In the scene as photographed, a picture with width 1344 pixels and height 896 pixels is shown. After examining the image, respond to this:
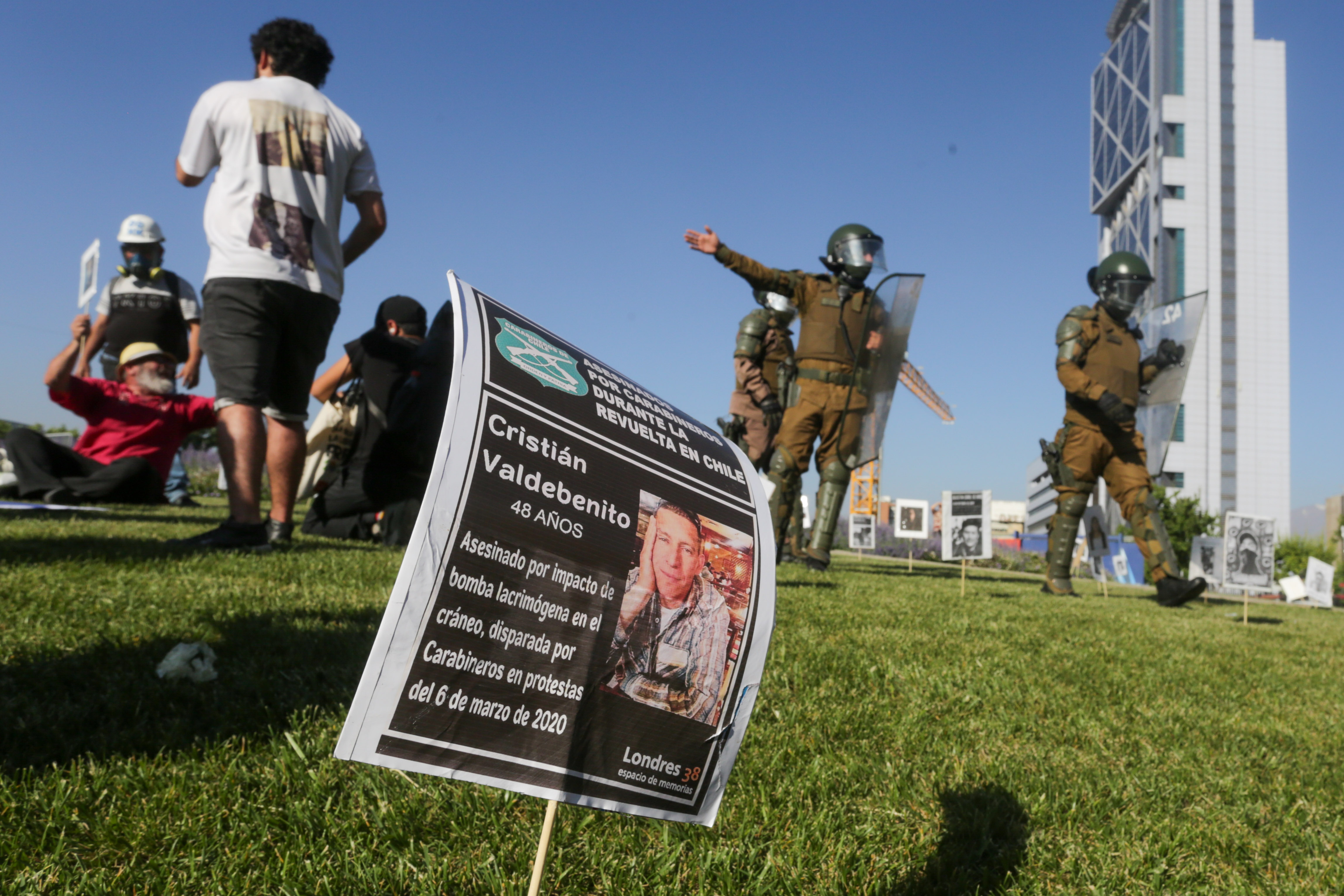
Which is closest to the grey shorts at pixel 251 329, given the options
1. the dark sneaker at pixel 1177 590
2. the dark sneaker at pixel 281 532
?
the dark sneaker at pixel 281 532

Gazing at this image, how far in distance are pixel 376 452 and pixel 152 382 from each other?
8.18 ft

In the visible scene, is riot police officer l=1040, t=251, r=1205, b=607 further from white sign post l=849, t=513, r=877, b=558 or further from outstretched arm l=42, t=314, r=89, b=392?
outstretched arm l=42, t=314, r=89, b=392

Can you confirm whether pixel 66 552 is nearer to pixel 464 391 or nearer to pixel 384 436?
pixel 384 436

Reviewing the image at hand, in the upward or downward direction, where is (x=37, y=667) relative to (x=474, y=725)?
downward

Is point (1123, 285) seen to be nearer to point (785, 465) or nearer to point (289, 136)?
point (785, 465)

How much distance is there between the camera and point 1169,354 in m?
8.25

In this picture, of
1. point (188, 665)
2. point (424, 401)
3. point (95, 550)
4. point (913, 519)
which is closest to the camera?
point (188, 665)

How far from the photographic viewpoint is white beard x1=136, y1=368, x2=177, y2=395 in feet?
21.5

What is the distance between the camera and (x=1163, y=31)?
256 ft

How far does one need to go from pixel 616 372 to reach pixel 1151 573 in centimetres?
716

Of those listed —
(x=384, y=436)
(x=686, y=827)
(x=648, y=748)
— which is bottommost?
(x=686, y=827)

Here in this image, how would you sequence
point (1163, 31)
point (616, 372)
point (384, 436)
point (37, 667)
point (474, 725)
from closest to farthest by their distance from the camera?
point (474, 725) < point (616, 372) < point (37, 667) < point (384, 436) < point (1163, 31)

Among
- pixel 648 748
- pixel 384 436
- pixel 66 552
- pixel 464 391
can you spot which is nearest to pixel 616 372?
pixel 464 391

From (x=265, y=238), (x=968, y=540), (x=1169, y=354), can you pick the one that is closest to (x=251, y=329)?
(x=265, y=238)
